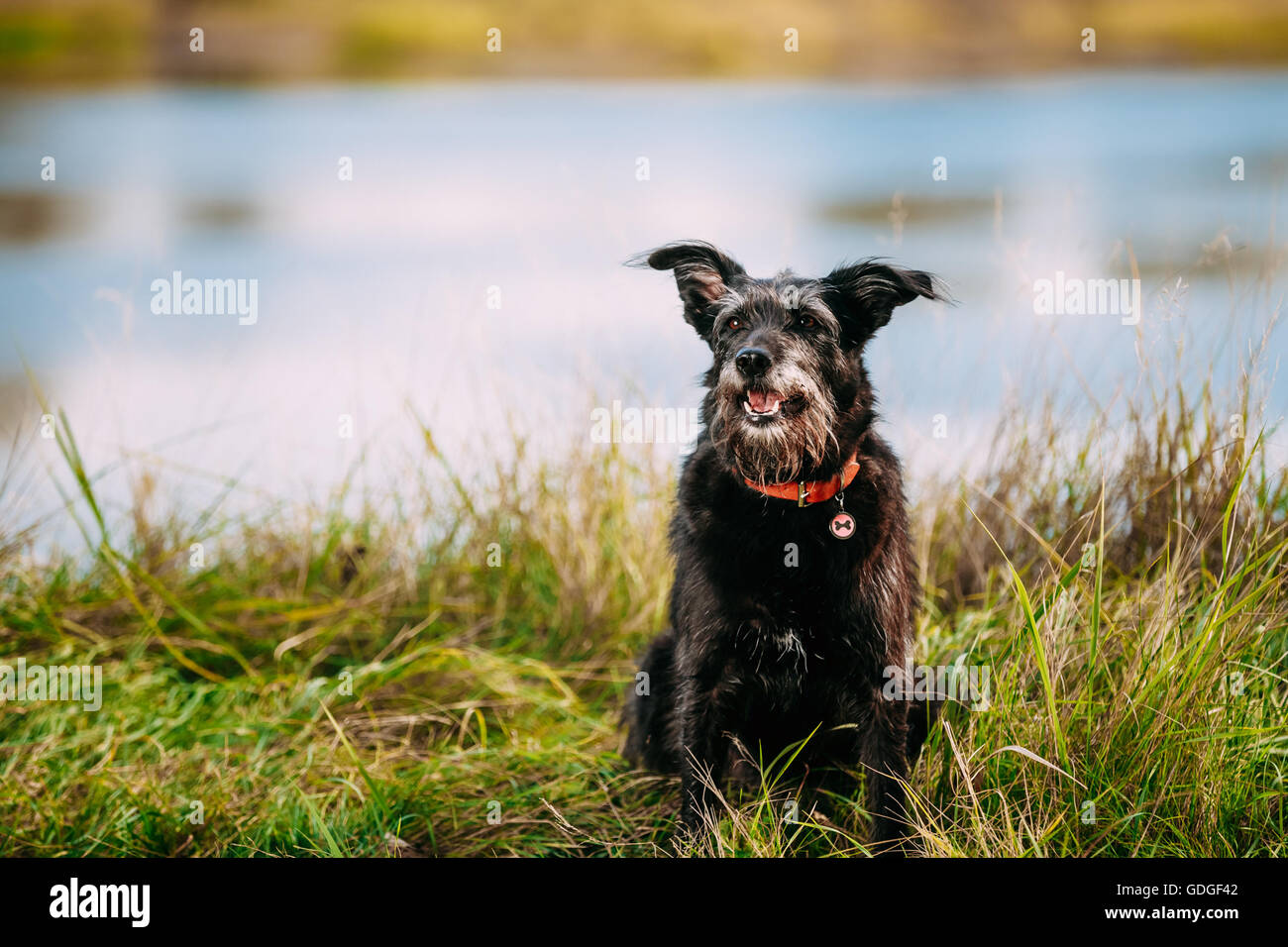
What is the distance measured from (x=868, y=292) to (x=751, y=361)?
510 millimetres

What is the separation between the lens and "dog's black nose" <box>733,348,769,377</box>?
10.5 ft

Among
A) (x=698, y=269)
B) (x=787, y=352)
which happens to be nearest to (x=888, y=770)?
(x=787, y=352)

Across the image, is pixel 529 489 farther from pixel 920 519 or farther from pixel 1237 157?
pixel 1237 157

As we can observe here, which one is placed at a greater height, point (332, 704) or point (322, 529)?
point (322, 529)

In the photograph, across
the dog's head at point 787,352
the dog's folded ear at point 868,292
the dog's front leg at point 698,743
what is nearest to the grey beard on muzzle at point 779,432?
the dog's head at point 787,352

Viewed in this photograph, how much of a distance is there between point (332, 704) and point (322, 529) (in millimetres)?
1217

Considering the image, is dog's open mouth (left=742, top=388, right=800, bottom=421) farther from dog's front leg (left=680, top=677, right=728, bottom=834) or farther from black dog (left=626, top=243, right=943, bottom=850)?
dog's front leg (left=680, top=677, right=728, bottom=834)

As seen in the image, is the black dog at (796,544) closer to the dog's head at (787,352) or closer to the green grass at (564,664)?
the dog's head at (787,352)

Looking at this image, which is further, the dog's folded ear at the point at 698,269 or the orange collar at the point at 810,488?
the dog's folded ear at the point at 698,269

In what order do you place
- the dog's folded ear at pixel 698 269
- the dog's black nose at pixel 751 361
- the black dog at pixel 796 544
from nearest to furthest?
the dog's black nose at pixel 751 361 → the black dog at pixel 796 544 → the dog's folded ear at pixel 698 269

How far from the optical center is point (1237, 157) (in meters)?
4.30

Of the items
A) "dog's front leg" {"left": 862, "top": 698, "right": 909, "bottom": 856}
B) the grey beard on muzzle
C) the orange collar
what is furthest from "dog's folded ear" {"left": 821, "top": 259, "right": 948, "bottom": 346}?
"dog's front leg" {"left": 862, "top": 698, "right": 909, "bottom": 856}

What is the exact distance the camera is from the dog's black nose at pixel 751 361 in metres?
3.19
